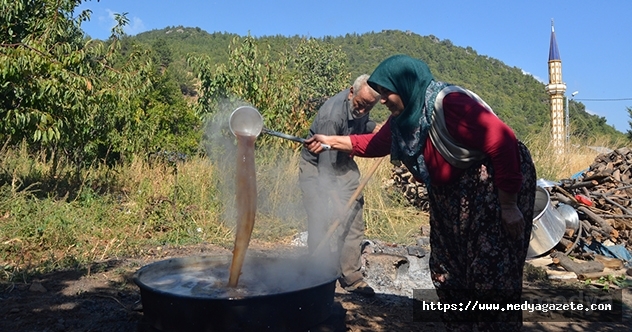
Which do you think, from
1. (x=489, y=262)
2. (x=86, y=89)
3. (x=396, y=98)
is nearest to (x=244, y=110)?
(x=396, y=98)

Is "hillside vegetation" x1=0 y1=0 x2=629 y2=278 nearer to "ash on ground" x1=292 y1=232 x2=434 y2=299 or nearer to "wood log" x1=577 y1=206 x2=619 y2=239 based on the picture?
"ash on ground" x1=292 y1=232 x2=434 y2=299

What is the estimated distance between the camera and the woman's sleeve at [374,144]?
301 centimetres

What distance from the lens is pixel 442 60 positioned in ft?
187

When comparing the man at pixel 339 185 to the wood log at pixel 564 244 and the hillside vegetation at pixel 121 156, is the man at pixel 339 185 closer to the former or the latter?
the hillside vegetation at pixel 121 156

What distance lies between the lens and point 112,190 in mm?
7504

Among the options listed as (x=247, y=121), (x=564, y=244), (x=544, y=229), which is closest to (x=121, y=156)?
(x=247, y=121)

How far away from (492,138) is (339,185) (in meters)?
2.35

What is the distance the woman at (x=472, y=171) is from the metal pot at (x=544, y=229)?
3.54 meters

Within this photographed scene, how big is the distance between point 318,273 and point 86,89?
4300mm

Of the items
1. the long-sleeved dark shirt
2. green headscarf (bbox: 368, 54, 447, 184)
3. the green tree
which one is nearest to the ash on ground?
the long-sleeved dark shirt

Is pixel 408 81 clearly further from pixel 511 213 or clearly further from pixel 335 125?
pixel 335 125

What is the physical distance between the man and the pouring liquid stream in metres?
1.38

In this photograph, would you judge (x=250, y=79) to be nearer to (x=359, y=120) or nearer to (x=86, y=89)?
(x=86, y=89)

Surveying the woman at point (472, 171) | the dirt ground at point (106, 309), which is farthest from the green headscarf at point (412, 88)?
the dirt ground at point (106, 309)
